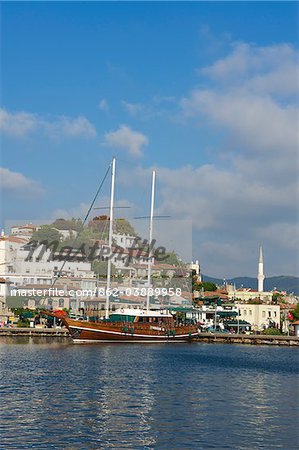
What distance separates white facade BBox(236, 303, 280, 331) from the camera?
11944 cm

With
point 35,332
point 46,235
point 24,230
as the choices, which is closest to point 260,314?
point 35,332

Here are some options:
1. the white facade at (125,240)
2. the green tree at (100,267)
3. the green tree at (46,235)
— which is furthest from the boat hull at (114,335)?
the white facade at (125,240)

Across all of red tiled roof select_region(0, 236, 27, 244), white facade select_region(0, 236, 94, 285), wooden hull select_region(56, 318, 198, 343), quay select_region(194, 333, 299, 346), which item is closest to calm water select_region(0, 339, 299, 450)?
wooden hull select_region(56, 318, 198, 343)

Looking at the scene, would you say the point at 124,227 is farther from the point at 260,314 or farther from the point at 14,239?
the point at 260,314

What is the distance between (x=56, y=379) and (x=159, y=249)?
71.9 meters

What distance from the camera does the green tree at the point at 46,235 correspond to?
449 ft

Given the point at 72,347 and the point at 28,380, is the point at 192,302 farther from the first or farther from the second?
the point at 28,380

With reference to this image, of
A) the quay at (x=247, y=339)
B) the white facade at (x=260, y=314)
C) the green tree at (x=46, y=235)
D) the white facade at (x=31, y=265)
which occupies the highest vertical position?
the green tree at (x=46, y=235)

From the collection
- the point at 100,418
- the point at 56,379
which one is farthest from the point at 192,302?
the point at 100,418

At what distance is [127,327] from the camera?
83.9 m

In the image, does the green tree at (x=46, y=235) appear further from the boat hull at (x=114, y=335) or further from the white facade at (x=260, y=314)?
the boat hull at (x=114, y=335)

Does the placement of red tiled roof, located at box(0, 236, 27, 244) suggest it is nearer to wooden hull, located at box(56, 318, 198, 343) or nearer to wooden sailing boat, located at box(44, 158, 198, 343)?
wooden sailing boat, located at box(44, 158, 198, 343)

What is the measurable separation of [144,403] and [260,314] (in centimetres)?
8771

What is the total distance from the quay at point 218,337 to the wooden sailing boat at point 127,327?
3893mm
